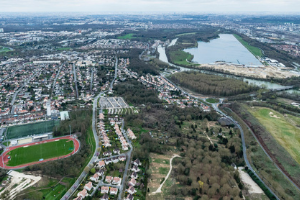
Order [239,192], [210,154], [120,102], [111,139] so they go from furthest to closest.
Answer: [120,102] < [111,139] < [210,154] < [239,192]

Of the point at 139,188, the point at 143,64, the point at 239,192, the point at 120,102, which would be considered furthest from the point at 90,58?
the point at 239,192

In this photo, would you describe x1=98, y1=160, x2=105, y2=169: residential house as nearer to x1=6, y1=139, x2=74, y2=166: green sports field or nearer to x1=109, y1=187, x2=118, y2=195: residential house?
x1=109, y1=187, x2=118, y2=195: residential house

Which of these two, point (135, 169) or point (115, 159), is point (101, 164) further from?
point (135, 169)

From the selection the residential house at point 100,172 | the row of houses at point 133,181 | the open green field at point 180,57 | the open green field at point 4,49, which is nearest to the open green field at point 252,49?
the open green field at point 180,57

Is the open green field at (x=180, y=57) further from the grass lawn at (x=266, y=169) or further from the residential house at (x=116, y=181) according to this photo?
the residential house at (x=116, y=181)

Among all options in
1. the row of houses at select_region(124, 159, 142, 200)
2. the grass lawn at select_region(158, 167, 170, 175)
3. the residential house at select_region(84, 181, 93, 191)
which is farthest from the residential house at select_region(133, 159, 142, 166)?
the residential house at select_region(84, 181, 93, 191)

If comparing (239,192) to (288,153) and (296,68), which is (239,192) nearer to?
(288,153)

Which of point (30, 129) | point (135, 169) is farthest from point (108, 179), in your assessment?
point (30, 129)
